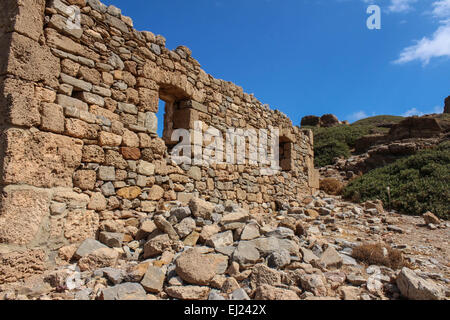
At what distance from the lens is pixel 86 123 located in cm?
366

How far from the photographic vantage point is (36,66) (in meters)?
3.21

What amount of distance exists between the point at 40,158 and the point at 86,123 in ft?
2.37

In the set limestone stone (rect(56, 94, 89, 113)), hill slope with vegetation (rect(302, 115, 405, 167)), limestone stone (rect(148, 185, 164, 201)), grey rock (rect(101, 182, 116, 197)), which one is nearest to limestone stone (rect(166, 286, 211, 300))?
grey rock (rect(101, 182, 116, 197))

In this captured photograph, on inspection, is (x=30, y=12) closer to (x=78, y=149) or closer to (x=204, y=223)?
(x=78, y=149)

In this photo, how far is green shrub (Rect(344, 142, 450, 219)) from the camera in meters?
7.73

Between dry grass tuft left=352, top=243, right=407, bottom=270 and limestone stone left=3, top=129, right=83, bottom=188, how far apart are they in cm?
372

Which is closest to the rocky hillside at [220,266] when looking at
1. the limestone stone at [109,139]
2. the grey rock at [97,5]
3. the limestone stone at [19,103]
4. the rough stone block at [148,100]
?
the limestone stone at [109,139]

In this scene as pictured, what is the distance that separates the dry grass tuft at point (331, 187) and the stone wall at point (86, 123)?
20.9ft

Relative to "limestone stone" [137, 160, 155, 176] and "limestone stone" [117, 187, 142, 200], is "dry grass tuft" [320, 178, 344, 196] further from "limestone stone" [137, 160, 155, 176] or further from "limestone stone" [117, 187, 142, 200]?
"limestone stone" [117, 187, 142, 200]

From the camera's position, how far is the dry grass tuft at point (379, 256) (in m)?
3.62

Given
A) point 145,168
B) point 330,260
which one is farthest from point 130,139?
point 330,260

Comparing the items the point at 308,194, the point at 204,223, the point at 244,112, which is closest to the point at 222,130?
the point at 244,112

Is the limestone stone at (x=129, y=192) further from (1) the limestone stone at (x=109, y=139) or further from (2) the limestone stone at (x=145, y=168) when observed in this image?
(1) the limestone stone at (x=109, y=139)

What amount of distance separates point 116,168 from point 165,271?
5.61 ft
